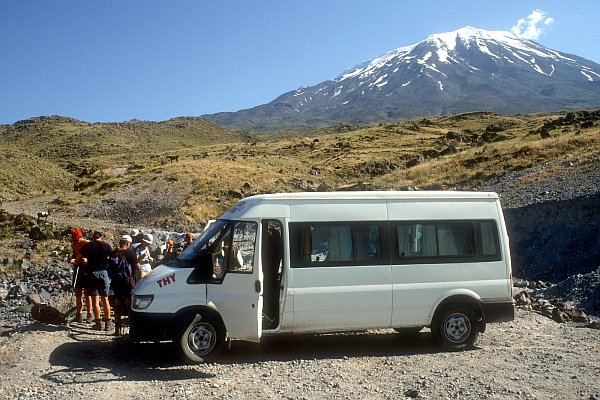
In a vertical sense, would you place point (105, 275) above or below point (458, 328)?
above

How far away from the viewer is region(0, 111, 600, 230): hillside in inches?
1544

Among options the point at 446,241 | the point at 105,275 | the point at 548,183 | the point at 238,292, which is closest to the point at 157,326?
the point at 238,292

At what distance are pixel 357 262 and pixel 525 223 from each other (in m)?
15.9

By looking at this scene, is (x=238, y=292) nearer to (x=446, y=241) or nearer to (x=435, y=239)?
(x=435, y=239)

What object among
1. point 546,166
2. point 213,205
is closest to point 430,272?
point 546,166

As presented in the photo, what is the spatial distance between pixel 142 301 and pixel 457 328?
16.6 feet

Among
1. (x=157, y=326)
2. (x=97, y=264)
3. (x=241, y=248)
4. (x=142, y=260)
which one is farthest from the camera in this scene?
(x=142, y=260)

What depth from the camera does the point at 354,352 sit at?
1005cm

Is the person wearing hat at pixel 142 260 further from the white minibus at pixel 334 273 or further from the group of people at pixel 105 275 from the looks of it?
the white minibus at pixel 334 273

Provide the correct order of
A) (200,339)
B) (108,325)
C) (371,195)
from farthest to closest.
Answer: (108,325), (371,195), (200,339)

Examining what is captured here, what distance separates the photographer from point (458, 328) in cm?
1013

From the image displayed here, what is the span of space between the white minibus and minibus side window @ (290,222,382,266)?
0.02 meters

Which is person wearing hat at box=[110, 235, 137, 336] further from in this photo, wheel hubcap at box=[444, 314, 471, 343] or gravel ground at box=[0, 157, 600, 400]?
wheel hubcap at box=[444, 314, 471, 343]

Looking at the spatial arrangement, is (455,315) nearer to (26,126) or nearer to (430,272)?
(430,272)
